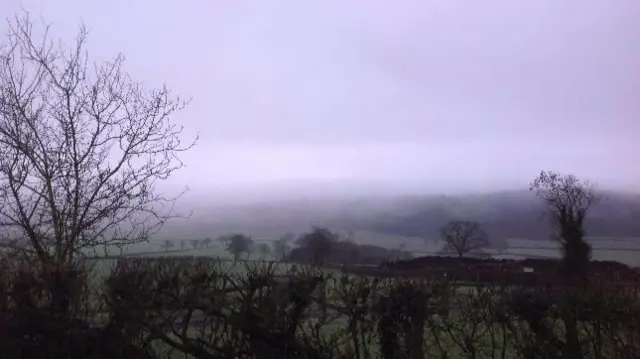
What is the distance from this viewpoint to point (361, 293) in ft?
18.6

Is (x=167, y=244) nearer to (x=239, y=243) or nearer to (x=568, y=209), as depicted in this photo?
(x=239, y=243)

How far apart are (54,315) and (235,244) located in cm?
368

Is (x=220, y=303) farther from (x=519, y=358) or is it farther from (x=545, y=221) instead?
(x=545, y=221)

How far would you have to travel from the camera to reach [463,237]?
1256cm

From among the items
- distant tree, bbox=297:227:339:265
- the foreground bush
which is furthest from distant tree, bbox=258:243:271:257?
the foreground bush

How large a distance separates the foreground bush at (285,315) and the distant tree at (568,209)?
22.1 feet

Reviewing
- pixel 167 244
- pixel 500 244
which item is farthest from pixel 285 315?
pixel 500 244

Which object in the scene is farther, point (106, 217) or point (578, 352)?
point (106, 217)

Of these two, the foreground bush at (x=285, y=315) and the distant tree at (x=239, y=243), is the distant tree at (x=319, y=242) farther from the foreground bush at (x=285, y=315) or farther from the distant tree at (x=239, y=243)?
the foreground bush at (x=285, y=315)

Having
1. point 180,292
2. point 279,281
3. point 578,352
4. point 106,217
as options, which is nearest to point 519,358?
point 578,352

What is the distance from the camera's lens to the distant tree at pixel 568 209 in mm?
12180

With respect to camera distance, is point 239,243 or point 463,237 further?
point 463,237

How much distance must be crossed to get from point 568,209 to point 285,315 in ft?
31.4

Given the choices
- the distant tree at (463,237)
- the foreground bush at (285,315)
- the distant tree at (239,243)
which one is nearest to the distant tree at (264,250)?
the distant tree at (239,243)
